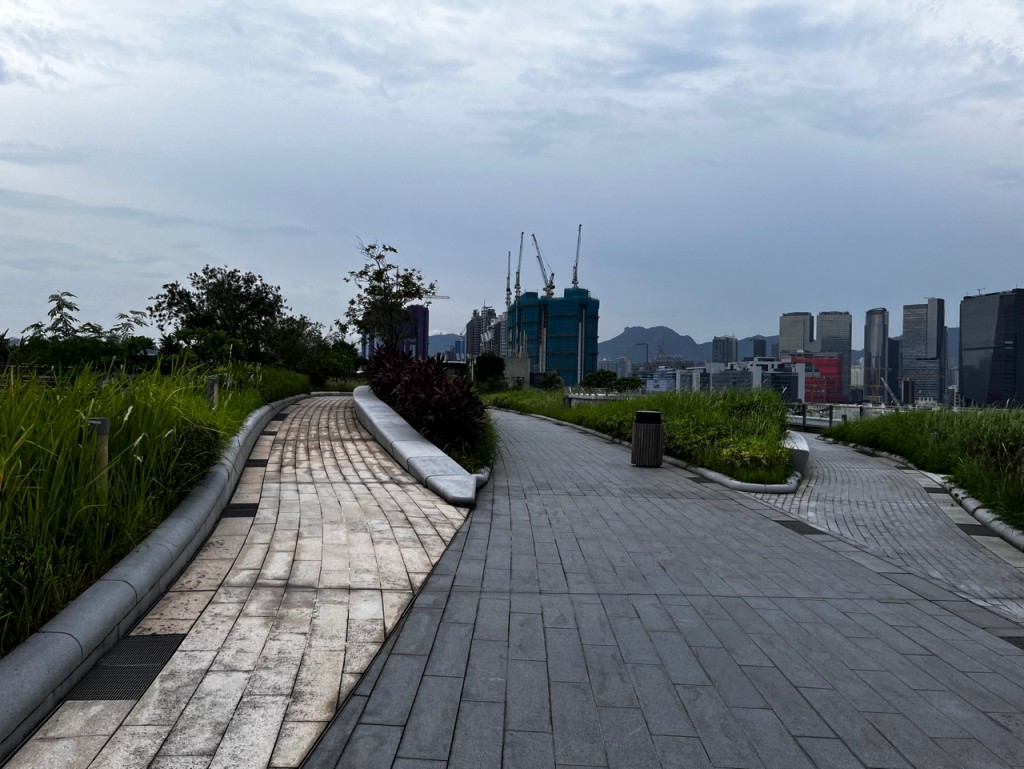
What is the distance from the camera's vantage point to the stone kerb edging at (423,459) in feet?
26.3

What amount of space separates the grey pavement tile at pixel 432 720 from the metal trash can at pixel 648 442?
30.5ft

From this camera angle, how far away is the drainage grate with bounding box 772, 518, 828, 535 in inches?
297

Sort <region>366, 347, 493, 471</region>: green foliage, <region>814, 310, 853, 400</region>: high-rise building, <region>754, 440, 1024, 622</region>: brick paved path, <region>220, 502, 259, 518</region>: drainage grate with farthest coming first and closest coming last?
<region>814, 310, 853, 400</region>: high-rise building, <region>366, 347, 493, 471</region>: green foliage, <region>220, 502, 259, 518</region>: drainage grate, <region>754, 440, 1024, 622</region>: brick paved path

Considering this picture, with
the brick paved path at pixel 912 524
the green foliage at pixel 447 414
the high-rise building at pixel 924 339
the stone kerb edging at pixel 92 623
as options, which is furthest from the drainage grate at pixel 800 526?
the high-rise building at pixel 924 339

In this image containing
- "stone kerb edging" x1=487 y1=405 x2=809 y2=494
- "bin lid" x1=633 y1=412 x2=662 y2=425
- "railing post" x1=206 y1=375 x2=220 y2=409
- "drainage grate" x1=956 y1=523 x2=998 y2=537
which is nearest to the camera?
"drainage grate" x1=956 y1=523 x2=998 y2=537

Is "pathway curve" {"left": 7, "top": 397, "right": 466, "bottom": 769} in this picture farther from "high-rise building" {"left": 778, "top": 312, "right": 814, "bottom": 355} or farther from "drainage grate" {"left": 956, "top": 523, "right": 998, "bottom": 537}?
"high-rise building" {"left": 778, "top": 312, "right": 814, "bottom": 355}

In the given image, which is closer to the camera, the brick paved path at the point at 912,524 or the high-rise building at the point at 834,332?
the brick paved path at the point at 912,524

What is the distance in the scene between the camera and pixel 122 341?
1514cm

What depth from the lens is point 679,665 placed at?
12.4ft

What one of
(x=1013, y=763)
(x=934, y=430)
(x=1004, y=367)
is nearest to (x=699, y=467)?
(x=934, y=430)

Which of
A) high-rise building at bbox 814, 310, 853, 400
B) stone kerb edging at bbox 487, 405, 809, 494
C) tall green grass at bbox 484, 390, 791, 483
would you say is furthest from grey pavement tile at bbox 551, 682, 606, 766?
high-rise building at bbox 814, 310, 853, 400

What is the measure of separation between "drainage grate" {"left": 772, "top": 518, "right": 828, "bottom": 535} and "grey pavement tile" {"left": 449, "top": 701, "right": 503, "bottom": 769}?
17.7 feet

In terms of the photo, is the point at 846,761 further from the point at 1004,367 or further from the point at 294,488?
the point at 1004,367

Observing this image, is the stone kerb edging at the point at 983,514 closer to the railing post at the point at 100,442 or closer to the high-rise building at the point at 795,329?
the railing post at the point at 100,442
